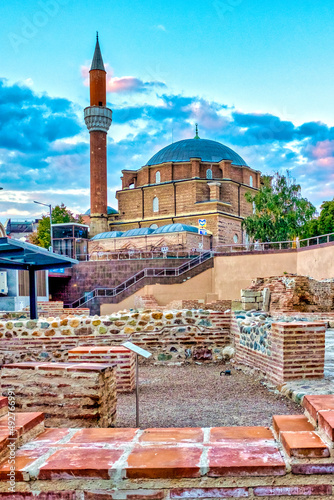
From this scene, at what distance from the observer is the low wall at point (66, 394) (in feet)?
12.6

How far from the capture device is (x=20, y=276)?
74.7 feet

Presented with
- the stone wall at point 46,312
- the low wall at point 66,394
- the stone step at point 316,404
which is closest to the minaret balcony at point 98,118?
the stone wall at point 46,312

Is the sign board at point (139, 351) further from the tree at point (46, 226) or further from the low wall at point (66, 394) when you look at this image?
the tree at point (46, 226)

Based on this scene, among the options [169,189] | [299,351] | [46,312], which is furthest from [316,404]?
[169,189]

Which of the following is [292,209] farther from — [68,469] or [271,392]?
[68,469]

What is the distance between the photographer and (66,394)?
385cm

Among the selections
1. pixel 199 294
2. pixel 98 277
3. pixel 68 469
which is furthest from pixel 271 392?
pixel 98 277

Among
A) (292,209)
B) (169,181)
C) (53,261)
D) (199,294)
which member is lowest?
(199,294)

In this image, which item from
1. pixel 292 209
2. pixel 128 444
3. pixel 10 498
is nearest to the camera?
pixel 10 498

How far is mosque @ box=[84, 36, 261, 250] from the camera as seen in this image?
139 feet

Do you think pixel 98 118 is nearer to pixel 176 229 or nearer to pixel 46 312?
pixel 176 229

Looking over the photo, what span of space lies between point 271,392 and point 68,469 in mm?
4241

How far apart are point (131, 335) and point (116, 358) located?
205cm

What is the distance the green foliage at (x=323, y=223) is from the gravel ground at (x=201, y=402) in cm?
2818
